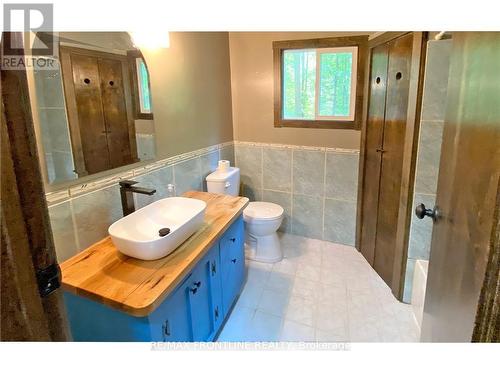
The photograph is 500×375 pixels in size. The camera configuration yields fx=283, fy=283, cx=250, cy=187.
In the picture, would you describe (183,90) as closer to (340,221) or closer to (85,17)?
(85,17)

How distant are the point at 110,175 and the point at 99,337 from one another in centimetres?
80

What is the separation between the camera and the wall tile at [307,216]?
2.88m

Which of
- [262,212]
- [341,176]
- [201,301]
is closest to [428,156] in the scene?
[341,176]

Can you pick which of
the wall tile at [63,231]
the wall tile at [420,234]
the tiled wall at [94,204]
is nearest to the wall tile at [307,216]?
the wall tile at [420,234]

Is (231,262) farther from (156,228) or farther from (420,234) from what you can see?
(420,234)

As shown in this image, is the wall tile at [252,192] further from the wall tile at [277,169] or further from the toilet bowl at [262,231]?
the toilet bowl at [262,231]

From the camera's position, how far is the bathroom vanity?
1095mm

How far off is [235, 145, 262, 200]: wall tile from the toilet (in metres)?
0.39

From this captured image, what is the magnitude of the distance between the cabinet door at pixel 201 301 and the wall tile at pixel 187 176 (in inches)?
32.0

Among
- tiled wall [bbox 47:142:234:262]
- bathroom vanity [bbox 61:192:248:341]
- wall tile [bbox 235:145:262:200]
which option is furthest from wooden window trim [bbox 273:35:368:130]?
bathroom vanity [bbox 61:192:248:341]

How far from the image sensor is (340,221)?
281cm

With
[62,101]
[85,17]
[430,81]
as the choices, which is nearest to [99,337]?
[62,101]

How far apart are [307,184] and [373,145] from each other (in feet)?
2.42

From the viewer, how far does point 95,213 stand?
4.88 ft
